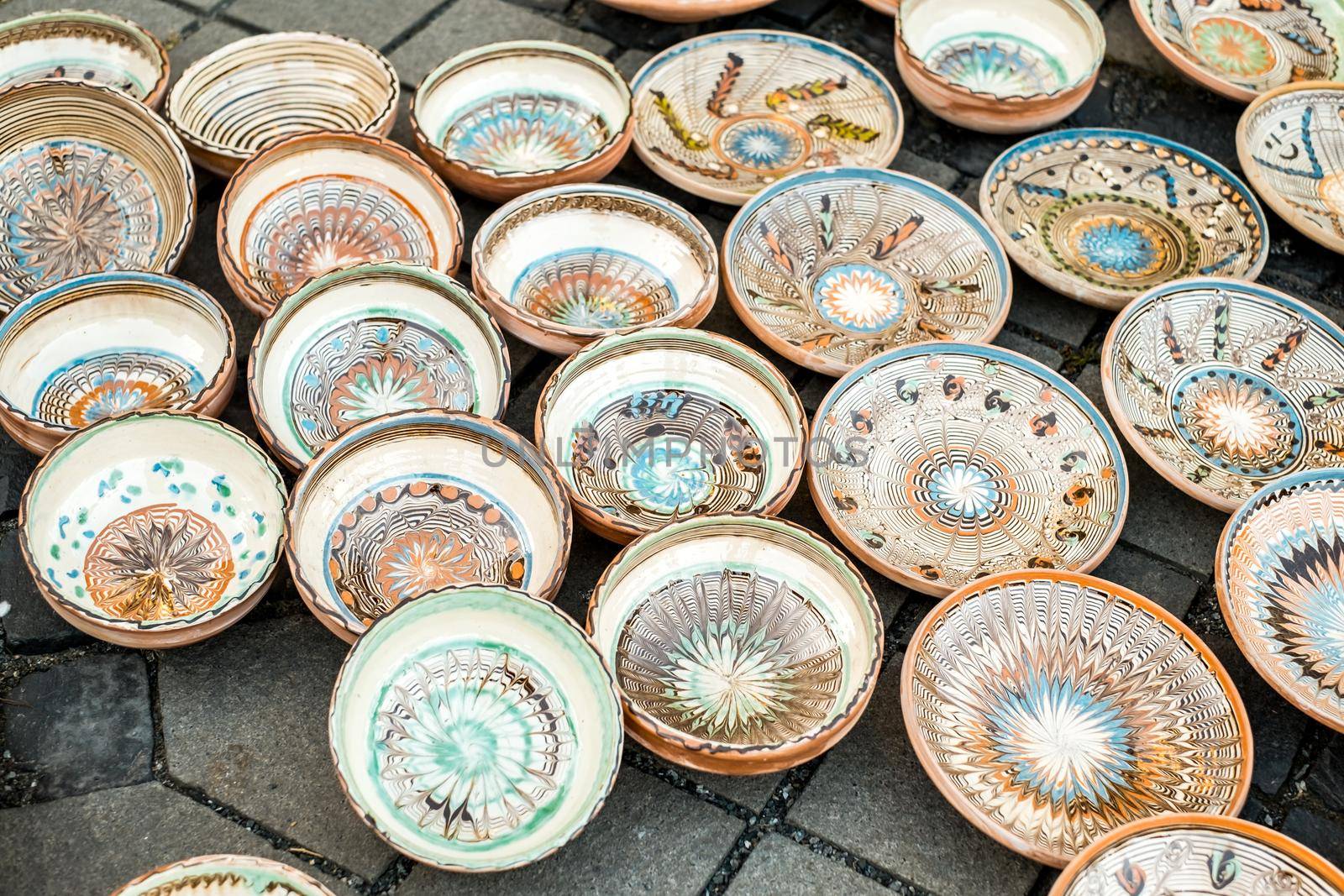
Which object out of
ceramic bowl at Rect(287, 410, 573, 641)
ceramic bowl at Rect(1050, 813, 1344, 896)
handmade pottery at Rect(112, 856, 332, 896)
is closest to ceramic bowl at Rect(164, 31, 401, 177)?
ceramic bowl at Rect(287, 410, 573, 641)

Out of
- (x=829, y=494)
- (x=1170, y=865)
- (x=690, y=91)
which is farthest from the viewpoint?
(x=690, y=91)

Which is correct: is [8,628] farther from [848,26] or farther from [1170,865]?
[848,26]

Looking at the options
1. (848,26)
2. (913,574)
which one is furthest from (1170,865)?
(848,26)

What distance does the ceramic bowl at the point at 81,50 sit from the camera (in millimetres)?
3625

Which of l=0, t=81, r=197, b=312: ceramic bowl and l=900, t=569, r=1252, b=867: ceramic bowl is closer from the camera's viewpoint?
l=900, t=569, r=1252, b=867: ceramic bowl

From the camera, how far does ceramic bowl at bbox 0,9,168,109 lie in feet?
11.9

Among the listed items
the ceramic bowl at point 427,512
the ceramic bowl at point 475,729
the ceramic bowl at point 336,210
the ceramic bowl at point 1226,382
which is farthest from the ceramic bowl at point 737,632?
the ceramic bowl at point 336,210

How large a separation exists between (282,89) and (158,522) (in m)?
1.62

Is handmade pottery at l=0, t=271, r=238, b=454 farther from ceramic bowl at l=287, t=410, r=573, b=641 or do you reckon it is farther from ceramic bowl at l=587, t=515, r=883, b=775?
ceramic bowl at l=587, t=515, r=883, b=775

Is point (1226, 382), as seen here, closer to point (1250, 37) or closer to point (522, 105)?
point (1250, 37)

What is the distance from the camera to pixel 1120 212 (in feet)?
12.2

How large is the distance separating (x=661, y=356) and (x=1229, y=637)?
154 centimetres

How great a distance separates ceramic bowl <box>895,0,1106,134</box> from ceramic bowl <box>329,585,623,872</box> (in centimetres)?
235

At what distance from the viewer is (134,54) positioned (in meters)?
3.68
